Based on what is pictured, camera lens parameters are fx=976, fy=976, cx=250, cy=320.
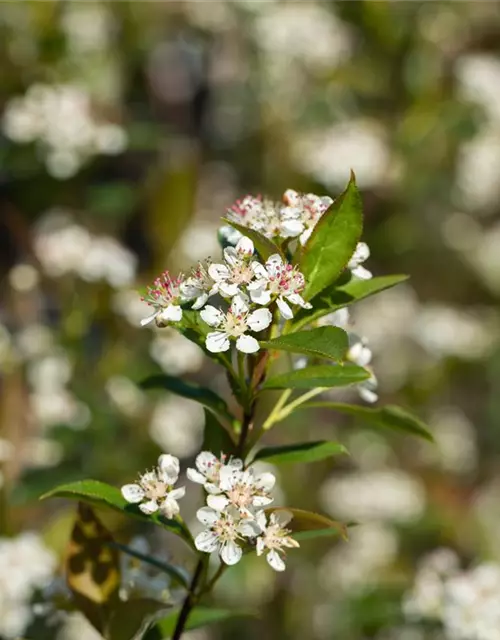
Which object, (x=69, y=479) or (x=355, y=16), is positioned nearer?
(x=69, y=479)

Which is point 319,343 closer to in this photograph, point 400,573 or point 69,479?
point 69,479

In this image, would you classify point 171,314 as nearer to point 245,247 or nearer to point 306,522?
point 245,247

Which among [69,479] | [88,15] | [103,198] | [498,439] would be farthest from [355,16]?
[69,479]

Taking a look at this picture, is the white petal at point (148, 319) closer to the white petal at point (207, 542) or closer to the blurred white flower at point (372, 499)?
the white petal at point (207, 542)

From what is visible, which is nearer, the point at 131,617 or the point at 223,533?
the point at 223,533

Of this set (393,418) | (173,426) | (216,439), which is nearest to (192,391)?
(216,439)

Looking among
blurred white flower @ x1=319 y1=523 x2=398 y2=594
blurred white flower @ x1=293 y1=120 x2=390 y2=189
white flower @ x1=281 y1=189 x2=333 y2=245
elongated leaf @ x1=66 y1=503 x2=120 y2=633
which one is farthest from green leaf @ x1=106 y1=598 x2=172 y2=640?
blurred white flower @ x1=293 y1=120 x2=390 y2=189


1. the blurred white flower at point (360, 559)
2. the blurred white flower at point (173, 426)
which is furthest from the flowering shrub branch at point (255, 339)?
the blurred white flower at point (360, 559)
